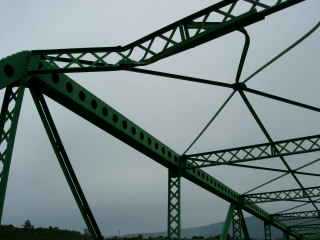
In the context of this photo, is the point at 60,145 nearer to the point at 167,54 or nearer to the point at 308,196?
the point at 167,54

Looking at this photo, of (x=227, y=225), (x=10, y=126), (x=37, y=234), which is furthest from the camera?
(x=227, y=225)

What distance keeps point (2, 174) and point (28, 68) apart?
251cm

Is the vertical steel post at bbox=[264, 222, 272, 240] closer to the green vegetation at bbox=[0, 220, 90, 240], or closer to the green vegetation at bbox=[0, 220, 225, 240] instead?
the green vegetation at bbox=[0, 220, 225, 240]

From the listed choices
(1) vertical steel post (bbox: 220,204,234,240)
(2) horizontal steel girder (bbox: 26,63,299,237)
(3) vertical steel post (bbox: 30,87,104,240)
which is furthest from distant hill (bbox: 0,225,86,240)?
(1) vertical steel post (bbox: 220,204,234,240)

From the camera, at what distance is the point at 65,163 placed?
10039mm

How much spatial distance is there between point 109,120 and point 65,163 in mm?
1995

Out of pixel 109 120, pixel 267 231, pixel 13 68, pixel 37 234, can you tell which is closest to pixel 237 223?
pixel 267 231

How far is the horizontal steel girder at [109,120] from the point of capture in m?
9.34

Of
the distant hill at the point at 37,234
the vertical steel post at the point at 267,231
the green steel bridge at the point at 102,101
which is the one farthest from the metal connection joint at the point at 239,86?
the vertical steel post at the point at 267,231

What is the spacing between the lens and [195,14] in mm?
8375

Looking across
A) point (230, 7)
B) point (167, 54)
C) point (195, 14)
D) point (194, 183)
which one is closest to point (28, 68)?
point (167, 54)

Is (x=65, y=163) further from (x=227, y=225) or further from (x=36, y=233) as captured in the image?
(x=227, y=225)

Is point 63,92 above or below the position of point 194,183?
above

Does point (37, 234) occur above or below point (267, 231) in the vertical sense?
below
